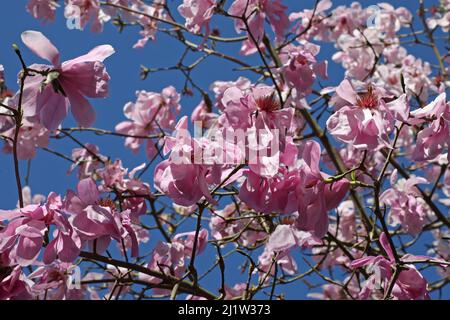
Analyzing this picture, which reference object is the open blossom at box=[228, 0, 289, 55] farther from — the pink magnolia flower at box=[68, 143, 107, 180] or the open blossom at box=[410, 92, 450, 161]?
the pink magnolia flower at box=[68, 143, 107, 180]

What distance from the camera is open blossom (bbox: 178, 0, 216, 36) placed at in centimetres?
183

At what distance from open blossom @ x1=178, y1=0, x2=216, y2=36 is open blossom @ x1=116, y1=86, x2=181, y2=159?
1000 mm

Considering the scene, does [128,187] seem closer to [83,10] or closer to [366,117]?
[366,117]

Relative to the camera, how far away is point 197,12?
1.85 meters

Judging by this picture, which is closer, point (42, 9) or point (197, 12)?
point (197, 12)

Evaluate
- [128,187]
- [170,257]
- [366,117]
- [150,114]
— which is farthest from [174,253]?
[150,114]

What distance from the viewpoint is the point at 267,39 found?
2594mm

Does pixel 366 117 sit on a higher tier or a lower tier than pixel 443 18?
lower

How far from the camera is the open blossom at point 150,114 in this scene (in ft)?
9.34

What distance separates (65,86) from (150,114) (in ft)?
5.49

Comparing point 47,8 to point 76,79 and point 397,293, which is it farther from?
point 397,293

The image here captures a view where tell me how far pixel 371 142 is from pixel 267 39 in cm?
146

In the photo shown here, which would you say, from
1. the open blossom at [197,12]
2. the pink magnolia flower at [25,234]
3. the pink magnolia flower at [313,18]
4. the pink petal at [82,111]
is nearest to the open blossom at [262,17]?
the open blossom at [197,12]
